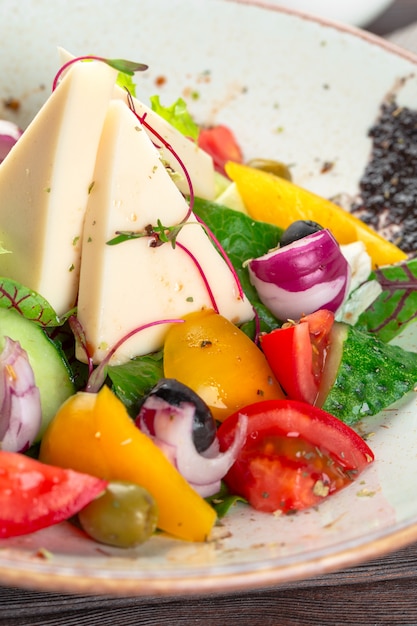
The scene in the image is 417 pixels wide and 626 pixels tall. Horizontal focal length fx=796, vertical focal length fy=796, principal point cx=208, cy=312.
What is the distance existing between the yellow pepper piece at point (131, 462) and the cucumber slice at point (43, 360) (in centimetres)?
25

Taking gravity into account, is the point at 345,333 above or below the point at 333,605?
above

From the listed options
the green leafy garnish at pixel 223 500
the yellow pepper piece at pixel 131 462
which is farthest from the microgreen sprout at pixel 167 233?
the green leafy garnish at pixel 223 500

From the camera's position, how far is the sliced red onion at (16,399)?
2090 mm

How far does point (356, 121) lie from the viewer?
12.9ft

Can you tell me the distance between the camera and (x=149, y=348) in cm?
257

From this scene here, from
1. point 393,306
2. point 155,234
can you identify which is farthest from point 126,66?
point 393,306

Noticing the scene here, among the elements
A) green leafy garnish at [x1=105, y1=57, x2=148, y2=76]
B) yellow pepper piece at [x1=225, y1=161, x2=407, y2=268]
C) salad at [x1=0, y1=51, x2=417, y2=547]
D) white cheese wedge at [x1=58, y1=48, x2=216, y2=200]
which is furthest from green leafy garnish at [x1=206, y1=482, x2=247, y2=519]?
yellow pepper piece at [x1=225, y1=161, x2=407, y2=268]

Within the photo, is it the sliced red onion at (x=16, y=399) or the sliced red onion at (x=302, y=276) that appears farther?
the sliced red onion at (x=302, y=276)

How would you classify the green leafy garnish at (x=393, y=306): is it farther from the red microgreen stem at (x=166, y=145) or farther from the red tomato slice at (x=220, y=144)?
the red tomato slice at (x=220, y=144)

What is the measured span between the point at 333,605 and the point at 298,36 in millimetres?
2788

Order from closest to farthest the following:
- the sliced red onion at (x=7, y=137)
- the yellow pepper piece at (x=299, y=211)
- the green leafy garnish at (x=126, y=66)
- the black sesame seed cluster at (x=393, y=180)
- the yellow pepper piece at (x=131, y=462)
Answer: the yellow pepper piece at (x=131, y=462) → the green leafy garnish at (x=126, y=66) → the sliced red onion at (x=7, y=137) → the yellow pepper piece at (x=299, y=211) → the black sesame seed cluster at (x=393, y=180)

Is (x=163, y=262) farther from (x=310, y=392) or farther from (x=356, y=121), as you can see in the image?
(x=356, y=121)

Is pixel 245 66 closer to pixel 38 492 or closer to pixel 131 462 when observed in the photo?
pixel 131 462

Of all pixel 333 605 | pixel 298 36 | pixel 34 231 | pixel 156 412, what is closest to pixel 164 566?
pixel 156 412
